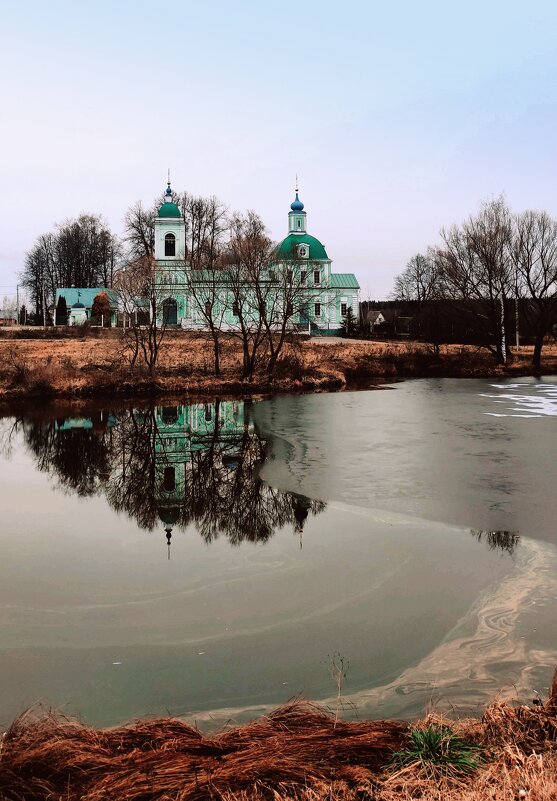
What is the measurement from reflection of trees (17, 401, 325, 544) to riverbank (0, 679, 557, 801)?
13.8 ft

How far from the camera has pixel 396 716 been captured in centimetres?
472

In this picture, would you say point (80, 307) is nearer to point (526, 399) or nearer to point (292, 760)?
point (526, 399)

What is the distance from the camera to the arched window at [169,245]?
51938 millimetres

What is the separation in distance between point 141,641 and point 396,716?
7.10ft

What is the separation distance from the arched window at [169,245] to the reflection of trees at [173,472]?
33.6 m

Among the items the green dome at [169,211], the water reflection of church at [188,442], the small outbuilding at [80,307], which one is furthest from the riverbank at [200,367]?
the green dome at [169,211]

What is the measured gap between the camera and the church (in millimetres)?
28562

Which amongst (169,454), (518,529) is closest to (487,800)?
(518,529)

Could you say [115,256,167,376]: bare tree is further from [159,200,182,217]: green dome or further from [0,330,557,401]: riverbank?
[159,200,182,217]: green dome

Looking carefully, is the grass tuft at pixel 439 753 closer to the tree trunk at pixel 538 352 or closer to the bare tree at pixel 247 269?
the bare tree at pixel 247 269

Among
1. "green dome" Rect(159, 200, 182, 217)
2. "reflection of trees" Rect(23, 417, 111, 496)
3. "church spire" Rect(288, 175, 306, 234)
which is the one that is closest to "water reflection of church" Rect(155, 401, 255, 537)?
"reflection of trees" Rect(23, 417, 111, 496)

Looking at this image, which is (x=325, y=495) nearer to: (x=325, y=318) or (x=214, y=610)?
(x=214, y=610)

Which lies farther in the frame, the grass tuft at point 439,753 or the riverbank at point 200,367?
the riverbank at point 200,367

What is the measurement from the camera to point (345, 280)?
63500 mm
